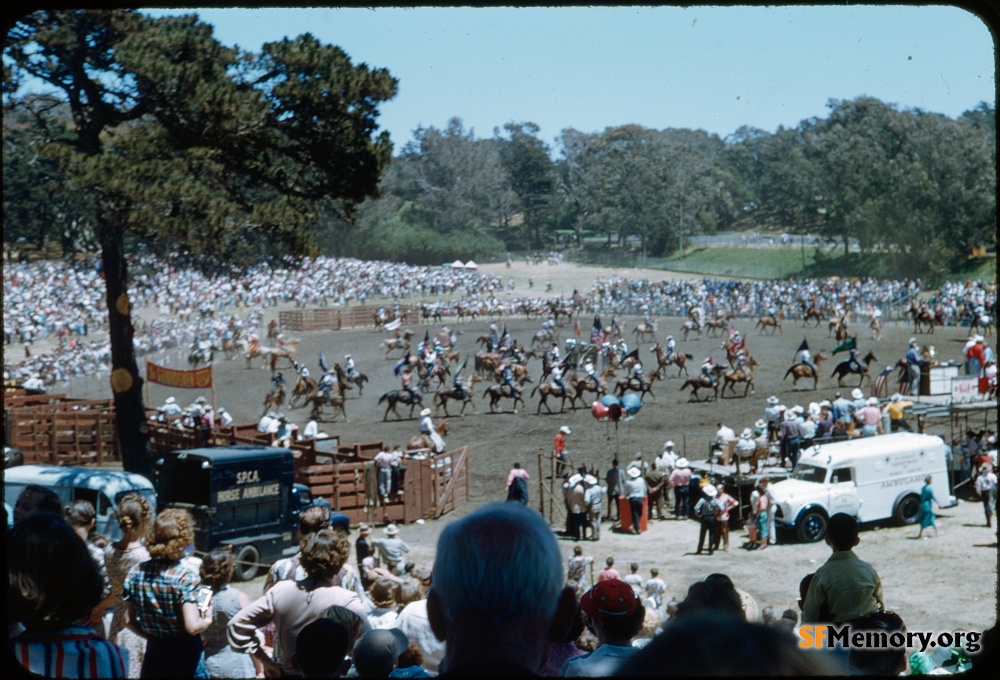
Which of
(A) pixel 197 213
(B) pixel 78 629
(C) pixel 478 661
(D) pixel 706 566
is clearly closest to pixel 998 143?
(C) pixel 478 661

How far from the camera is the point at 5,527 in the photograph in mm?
3178

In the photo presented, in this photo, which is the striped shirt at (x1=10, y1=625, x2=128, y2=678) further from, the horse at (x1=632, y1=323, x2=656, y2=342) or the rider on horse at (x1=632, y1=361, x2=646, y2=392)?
the horse at (x1=632, y1=323, x2=656, y2=342)

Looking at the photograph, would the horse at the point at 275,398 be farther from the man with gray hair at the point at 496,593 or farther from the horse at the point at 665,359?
the man with gray hair at the point at 496,593

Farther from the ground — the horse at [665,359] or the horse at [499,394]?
the horse at [665,359]

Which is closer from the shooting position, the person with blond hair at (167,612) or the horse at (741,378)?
the person with blond hair at (167,612)

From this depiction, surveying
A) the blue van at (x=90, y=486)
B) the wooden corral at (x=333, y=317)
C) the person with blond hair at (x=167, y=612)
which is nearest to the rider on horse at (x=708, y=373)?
the wooden corral at (x=333, y=317)

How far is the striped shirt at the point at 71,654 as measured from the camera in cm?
290

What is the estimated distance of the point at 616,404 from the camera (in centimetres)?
2317

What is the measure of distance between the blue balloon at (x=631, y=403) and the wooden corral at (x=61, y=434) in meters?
13.2

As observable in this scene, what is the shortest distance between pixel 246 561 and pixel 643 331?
17987 millimetres

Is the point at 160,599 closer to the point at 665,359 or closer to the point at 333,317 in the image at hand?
the point at 665,359

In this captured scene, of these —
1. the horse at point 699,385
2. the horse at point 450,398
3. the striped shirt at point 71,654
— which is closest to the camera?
the striped shirt at point 71,654

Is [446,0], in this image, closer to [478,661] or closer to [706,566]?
[478,661]

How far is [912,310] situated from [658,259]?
12455 mm
